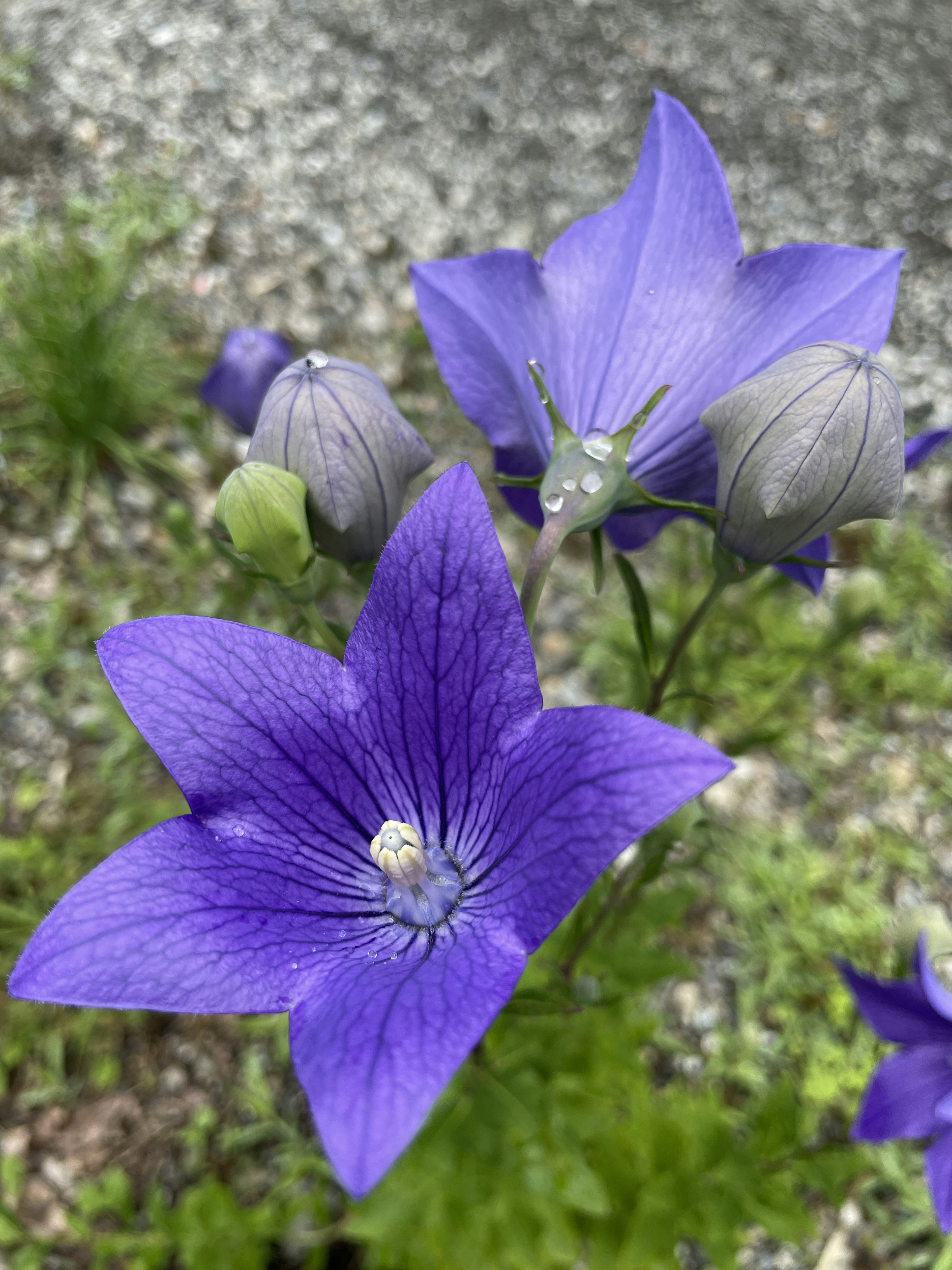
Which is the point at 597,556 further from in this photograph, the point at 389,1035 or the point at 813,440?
the point at 389,1035

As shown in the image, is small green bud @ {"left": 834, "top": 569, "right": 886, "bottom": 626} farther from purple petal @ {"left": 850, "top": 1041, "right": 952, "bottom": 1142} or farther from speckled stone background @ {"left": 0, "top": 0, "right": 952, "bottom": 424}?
speckled stone background @ {"left": 0, "top": 0, "right": 952, "bottom": 424}

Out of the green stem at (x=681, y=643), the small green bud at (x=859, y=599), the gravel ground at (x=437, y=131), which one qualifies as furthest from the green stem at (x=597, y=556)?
the gravel ground at (x=437, y=131)

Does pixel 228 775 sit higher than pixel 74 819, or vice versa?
pixel 228 775

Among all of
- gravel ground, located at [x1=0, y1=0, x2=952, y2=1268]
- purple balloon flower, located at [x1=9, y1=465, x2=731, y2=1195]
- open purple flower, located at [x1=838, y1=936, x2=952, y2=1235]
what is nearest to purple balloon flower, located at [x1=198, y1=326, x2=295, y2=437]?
purple balloon flower, located at [x1=9, y1=465, x2=731, y2=1195]

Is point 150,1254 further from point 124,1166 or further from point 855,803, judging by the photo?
point 855,803

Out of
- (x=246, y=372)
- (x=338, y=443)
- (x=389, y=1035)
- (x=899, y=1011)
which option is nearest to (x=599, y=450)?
(x=338, y=443)

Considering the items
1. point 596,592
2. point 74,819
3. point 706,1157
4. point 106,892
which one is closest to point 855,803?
point 706,1157

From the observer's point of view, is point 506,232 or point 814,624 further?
point 506,232
